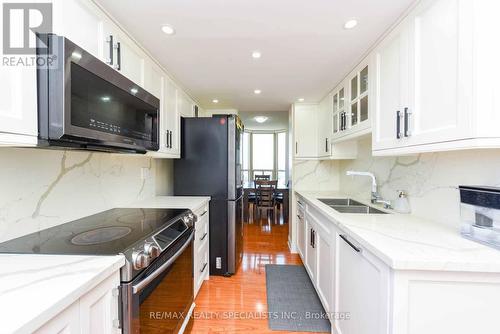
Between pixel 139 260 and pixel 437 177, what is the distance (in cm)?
180

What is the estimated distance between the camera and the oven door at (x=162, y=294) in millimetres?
949

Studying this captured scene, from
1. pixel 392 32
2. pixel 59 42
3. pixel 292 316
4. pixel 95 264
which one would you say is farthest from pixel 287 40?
pixel 292 316

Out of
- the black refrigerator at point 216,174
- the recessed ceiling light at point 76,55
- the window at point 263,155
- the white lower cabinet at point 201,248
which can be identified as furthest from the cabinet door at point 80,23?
the window at point 263,155

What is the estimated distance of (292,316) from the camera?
1.93 metres

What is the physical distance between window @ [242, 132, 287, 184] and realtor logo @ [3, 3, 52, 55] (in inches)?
258

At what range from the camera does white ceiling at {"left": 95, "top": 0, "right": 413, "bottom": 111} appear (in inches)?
51.0

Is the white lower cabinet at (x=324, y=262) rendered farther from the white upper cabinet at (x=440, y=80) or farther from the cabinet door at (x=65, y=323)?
the cabinet door at (x=65, y=323)

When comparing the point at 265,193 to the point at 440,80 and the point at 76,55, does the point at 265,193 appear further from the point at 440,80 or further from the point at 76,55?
the point at 76,55

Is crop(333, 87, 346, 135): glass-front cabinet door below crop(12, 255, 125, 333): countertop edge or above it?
above

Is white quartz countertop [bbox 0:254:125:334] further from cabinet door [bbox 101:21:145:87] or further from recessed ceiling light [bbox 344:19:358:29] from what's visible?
recessed ceiling light [bbox 344:19:358:29]

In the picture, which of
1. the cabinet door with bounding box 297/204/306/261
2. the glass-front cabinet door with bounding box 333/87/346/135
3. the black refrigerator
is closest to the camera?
the glass-front cabinet door with bounding box 333/87/346/135

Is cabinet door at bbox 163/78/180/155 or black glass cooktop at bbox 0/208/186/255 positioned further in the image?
cabinet door at bbox 163/78/180/155

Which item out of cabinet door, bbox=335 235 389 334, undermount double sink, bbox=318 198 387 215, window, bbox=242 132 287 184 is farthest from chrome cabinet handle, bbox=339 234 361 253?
window, bbox=242 132 287 184

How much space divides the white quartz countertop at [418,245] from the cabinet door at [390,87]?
515 mm
